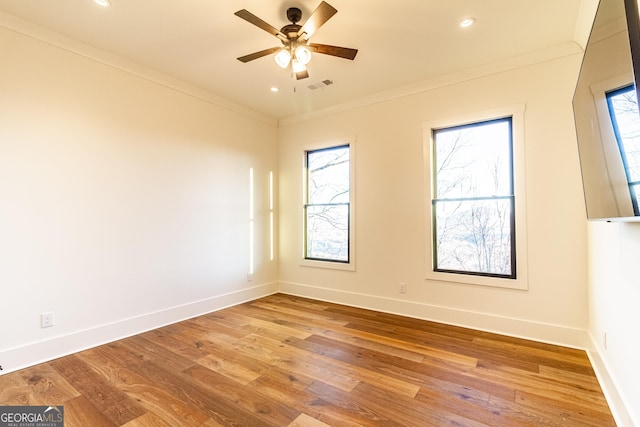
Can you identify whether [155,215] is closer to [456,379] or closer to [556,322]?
[456,379]

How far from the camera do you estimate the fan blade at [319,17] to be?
194 centimetres

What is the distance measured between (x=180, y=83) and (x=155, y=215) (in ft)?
5.30

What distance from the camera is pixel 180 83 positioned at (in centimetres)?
365

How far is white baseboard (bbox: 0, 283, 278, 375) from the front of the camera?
247 centimetres

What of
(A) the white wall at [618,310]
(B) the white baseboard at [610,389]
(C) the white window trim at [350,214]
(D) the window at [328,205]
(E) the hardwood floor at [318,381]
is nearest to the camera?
(A) the white wall at [618,310]

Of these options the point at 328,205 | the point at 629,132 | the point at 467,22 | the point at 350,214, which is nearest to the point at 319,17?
the point at 467,22

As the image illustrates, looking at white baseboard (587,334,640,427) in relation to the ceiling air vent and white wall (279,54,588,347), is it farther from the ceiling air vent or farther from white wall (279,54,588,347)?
the ceiling air vent

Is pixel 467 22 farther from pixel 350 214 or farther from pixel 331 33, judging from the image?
pixel 350 214

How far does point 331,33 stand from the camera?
272 centimetres

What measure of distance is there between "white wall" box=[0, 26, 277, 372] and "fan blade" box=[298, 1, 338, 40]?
2.13 meters

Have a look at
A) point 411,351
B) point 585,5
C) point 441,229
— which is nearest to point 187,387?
point 411,351

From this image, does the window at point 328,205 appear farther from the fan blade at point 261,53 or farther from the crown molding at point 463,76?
the fan blade at point 261,53

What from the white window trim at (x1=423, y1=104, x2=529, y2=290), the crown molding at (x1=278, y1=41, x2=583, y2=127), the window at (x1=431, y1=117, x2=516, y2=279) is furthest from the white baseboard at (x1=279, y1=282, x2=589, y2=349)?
the crown molding at (x1=278, y1=41, x2=583, y2=127)

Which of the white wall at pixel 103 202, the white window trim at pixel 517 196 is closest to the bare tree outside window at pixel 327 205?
the white wall at pixel 103 202
